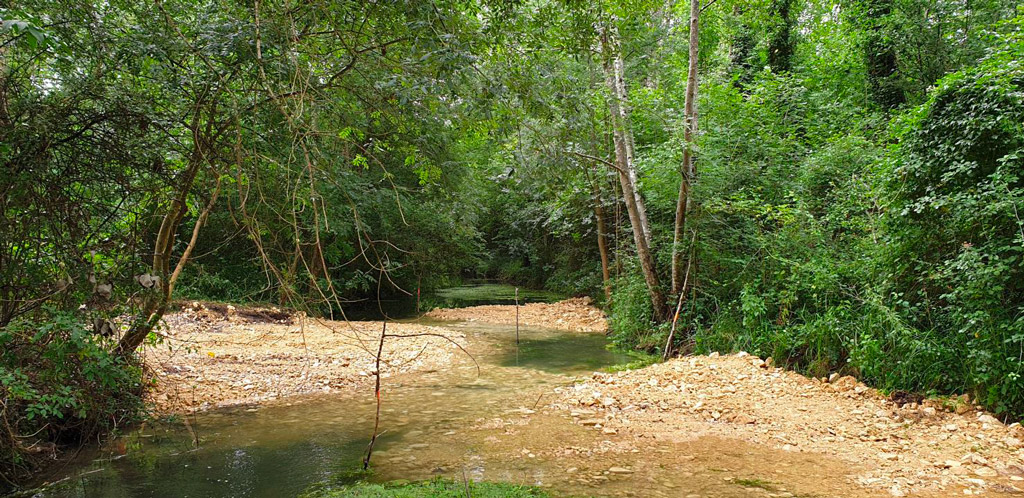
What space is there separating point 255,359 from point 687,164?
8.03m

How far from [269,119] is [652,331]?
8342 mm

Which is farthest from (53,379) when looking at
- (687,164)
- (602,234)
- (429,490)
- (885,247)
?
(602,234)

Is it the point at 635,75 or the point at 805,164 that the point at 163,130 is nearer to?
the point at 805,164

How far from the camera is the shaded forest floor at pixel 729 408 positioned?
472 centimetres

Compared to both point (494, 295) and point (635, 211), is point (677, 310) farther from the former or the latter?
point (494, 295)

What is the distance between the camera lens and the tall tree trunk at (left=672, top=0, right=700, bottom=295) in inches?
371

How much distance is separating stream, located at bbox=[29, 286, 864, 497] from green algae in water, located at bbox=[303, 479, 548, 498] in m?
0.20

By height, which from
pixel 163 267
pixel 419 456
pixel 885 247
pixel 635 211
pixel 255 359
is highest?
pixel 635 211

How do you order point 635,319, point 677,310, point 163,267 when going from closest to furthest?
point 163,267 < point 677,310 < point 635,319

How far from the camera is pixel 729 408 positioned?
6.68 meters

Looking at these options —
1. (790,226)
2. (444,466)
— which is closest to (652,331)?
(790,226)

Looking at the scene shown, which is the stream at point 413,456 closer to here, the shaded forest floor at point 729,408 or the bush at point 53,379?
the shaded forest floor at point 729,408

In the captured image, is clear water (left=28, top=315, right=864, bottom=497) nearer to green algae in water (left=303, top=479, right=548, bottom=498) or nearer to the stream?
the stream

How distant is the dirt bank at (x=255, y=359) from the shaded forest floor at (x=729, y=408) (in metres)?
0.03
